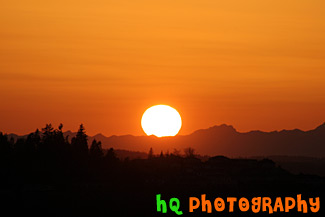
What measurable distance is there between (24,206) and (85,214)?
1536cm

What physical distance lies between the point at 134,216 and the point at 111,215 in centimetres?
648

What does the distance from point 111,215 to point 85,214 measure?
6.82 meters

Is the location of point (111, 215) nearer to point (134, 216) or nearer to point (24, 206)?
point (134, 216)

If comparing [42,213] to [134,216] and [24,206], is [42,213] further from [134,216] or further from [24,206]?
[134,216]

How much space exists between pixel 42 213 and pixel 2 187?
1457 centimetres

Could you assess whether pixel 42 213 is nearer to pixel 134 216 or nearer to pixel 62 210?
pixel 62 210

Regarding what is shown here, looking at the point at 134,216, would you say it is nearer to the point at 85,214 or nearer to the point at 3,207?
the point at 85,214

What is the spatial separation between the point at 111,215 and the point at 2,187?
2914 centimetres

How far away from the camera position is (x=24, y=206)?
191500mm

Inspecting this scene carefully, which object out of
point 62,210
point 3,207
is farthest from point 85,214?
point 3,207

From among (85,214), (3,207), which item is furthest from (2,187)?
(85,214)

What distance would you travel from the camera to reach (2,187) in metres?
199

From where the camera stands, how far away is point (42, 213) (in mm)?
191625

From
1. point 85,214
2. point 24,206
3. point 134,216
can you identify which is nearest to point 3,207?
point 24,206
